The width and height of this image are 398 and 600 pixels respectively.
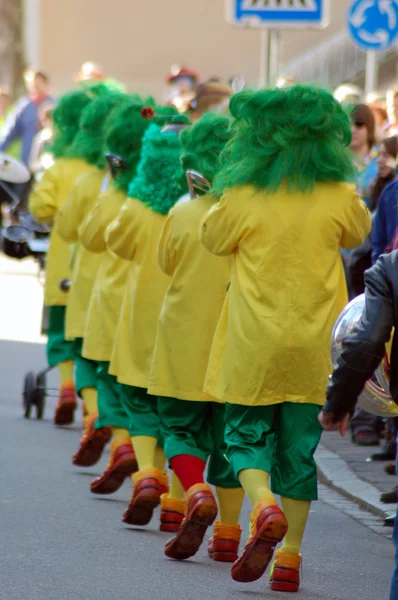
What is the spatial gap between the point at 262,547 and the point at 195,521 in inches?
24.3

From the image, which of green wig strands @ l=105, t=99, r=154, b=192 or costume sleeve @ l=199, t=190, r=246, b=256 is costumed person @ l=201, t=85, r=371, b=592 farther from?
green wig strands @ l=105, t=99, r=154, b=192

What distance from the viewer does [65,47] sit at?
3619 cm

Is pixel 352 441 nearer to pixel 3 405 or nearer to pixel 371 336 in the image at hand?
pixel 3 405

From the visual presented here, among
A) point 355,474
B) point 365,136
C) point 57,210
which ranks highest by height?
point 365,136

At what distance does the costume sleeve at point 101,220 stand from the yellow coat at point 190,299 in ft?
4.04

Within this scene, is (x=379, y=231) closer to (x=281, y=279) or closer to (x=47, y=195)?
(x=281, y=279)

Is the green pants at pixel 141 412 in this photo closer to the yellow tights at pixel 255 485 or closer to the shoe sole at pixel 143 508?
the shoe sole at pixel 143 508

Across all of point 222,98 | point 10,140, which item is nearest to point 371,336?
point 222,98

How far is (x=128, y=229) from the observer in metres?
7.55

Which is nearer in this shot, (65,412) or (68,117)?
(68,117)

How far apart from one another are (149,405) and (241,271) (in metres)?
1.42

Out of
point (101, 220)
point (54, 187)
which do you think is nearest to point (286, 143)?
point (101, 220)

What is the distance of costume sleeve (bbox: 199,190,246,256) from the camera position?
20.7ft

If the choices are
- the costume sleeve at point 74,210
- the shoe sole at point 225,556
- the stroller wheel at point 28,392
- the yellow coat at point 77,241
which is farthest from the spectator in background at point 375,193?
the shoe sole at point 225,556
